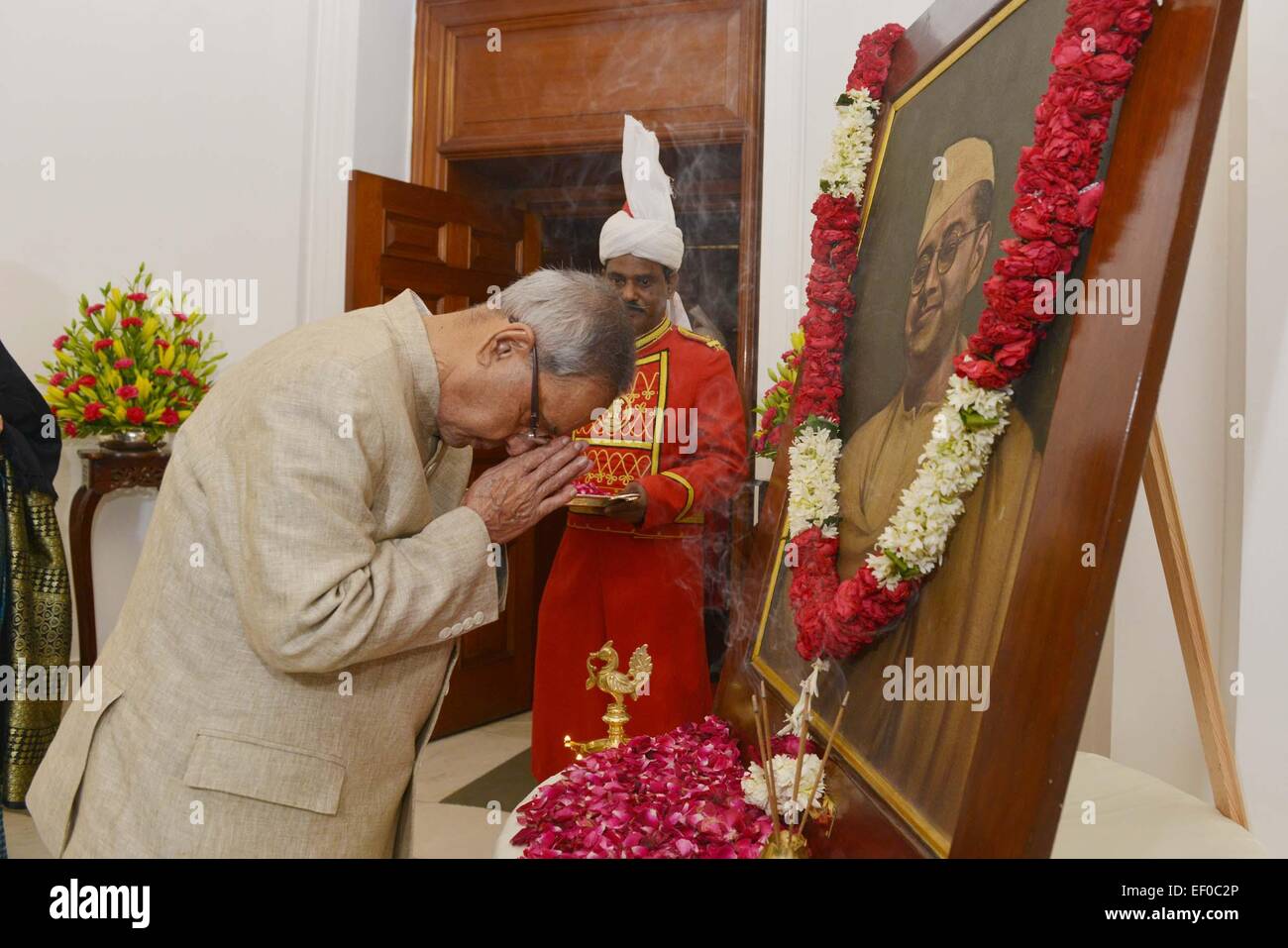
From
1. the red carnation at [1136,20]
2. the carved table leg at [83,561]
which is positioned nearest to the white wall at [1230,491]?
the red carnation at [1136,20]

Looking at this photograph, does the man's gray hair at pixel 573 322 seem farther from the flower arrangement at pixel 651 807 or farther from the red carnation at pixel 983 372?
the flower arrangement at pixel 651 807

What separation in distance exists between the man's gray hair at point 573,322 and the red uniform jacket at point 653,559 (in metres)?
1.51

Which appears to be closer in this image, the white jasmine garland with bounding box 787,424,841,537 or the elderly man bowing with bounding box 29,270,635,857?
the elderly man bowing with bounding box 29,270,635,857

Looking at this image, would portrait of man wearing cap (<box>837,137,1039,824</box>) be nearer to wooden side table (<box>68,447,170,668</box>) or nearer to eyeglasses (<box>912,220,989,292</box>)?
eyeglasses (<box>912,220,989,292</box>)

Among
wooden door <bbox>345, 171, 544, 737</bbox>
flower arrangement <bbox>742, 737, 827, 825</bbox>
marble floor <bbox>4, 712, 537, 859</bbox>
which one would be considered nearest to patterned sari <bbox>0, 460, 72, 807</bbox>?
marble floor <bbox>4, 712, 537, 859</bbox>

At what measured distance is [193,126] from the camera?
5105mm

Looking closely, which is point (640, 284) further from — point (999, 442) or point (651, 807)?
point (999, 442)

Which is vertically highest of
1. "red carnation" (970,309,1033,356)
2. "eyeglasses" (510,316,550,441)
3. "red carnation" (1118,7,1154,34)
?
"red carnation" (1118,7,1154,34)

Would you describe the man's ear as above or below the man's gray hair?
above

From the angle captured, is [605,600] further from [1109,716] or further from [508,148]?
[508,148]

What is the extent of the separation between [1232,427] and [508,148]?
157 inches

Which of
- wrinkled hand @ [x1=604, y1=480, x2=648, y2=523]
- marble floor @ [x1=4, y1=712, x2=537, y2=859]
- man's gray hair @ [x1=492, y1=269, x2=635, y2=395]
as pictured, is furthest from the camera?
marble floor @ [x1=4, y1=712, x2=537, y2=859]

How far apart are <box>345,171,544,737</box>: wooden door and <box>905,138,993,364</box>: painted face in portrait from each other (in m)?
3.86

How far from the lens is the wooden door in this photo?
5207 mm
